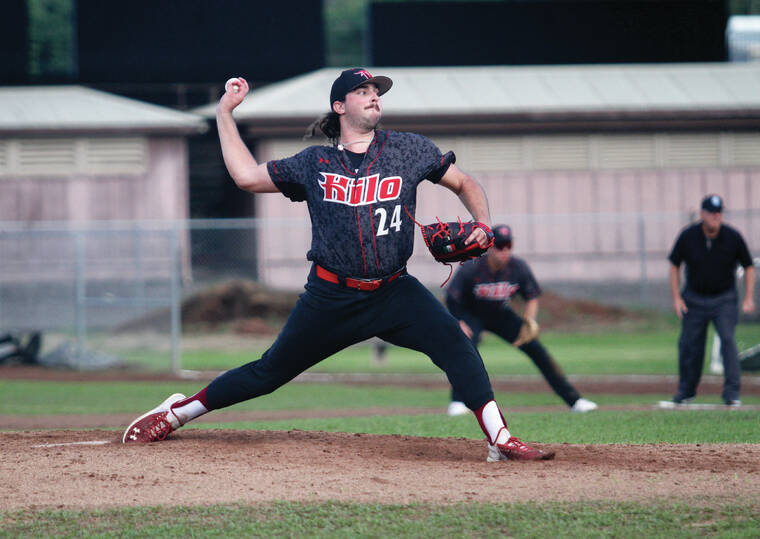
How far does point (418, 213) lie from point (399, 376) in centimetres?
657

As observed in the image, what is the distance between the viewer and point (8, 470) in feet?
17.2

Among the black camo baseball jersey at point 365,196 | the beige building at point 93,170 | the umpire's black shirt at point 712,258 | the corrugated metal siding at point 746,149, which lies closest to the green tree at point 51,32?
the beige building at point 93,170

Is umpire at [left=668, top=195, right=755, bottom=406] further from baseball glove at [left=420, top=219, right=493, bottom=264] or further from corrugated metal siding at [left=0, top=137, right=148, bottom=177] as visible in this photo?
corrugated metal siding at [left=0, top=137, right=148, bottom=177]

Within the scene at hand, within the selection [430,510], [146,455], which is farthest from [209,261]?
[430,510]

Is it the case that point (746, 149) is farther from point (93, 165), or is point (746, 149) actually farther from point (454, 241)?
point (454, 241)

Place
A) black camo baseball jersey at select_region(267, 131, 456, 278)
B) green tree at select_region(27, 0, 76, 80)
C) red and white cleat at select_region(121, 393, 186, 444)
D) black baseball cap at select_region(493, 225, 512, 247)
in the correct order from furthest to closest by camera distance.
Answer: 1. green tree at select_region(27, 0, 76, 80)
2. black baseball cap at select_region(493, 225, 512, 247)
3. red and white cleat at select_region(121, 393, 186, 444)
4. black camo baseball jersey at select_region(267, 131, 456, 278)

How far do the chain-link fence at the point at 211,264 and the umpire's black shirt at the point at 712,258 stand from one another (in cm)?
871

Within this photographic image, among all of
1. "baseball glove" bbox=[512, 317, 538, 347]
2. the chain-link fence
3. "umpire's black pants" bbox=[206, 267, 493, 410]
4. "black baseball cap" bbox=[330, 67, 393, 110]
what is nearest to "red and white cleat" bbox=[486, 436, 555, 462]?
"umpire's black pants" bbox=[206, 267, 493, 410]

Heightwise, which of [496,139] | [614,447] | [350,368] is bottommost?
[350,368]

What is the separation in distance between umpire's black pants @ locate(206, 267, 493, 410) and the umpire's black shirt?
17.1 feet

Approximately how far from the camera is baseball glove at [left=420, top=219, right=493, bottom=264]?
5.32 m

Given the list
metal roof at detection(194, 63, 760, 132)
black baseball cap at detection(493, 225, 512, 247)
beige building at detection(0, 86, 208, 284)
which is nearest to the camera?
black baseball cap at detection(493, 225, 512, 247)

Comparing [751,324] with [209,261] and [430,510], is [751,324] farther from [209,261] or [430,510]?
[430,510]

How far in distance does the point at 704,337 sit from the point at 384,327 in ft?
18.5
